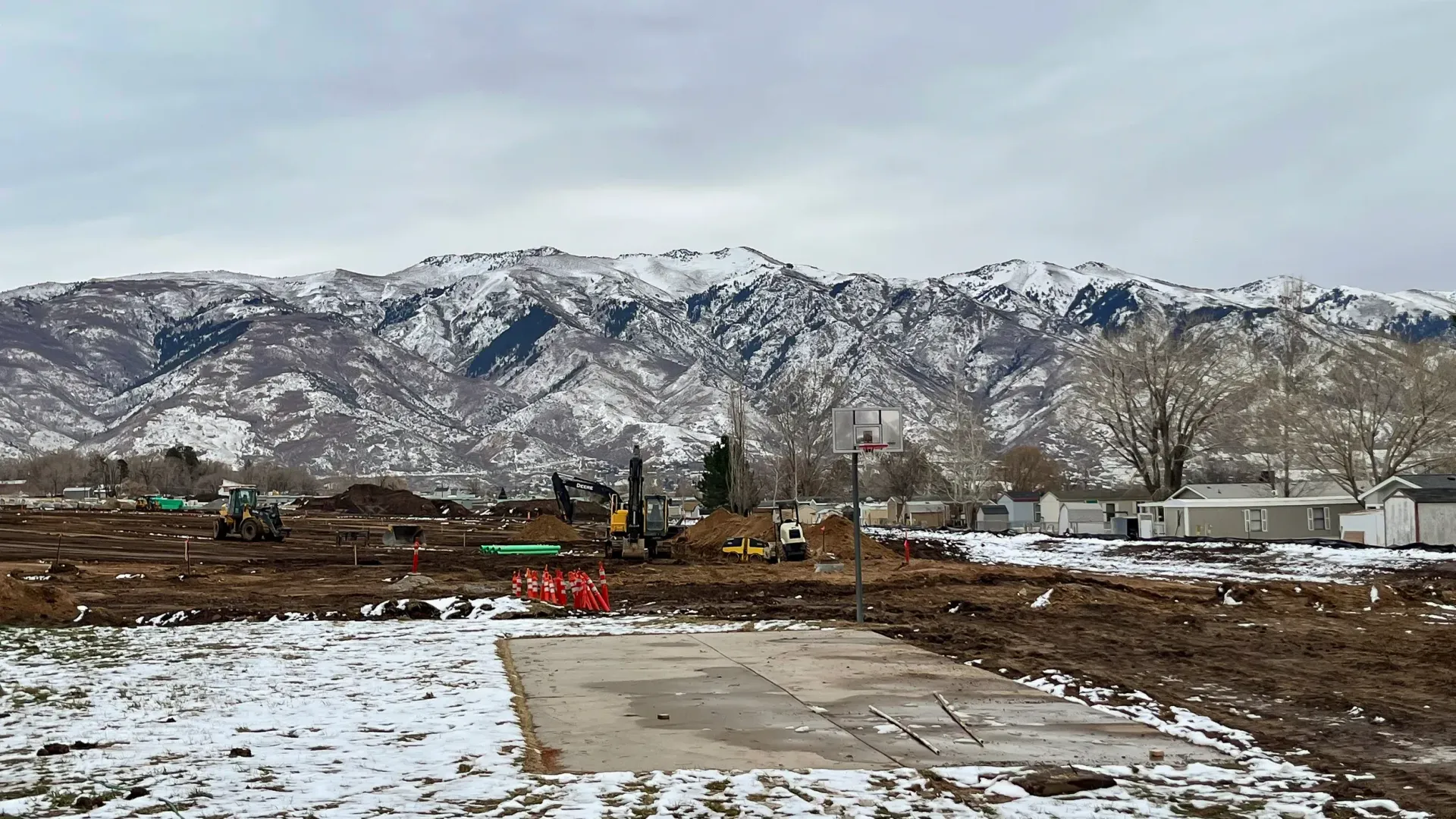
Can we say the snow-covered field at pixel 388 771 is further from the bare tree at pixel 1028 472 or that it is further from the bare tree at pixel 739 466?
the bare tree at pixel 1028 472

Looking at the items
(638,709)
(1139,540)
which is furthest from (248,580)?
(1139,540)

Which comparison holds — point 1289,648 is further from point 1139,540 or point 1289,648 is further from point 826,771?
point 1139,540

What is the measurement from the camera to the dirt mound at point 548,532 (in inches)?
3081

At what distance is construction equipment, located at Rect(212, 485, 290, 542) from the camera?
6462 cm

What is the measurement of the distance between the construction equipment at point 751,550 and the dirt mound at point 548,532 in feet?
72.5

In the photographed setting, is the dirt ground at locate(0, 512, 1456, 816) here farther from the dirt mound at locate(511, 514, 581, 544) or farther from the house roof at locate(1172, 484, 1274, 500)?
the house roof at locate(1172, 484, 1274, 500)

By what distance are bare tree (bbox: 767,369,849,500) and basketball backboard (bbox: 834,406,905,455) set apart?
81192 mm

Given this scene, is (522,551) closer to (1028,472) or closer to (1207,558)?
(1207,558)

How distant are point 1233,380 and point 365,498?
88723 millimetres

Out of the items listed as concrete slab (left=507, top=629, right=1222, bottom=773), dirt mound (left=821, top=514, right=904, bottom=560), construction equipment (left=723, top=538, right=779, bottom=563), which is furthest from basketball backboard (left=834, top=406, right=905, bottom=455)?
dirt mound (left=821, top=514, right=904, bottom=560)

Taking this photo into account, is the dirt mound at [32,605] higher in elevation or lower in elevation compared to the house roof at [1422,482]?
lower

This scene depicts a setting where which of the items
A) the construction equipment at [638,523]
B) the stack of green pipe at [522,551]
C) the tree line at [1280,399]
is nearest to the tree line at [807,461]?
the tree line at [1280,399]

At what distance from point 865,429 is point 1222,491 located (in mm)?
75801

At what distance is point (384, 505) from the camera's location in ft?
447
